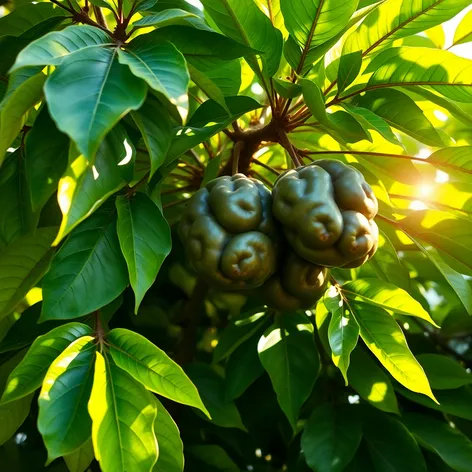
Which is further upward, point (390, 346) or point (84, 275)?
point (84, 275)

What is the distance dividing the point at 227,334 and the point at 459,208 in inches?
22.8

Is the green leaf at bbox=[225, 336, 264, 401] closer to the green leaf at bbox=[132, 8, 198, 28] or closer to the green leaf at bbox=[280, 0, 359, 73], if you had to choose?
the green leaf at bbox=[280, 0, 359, 73]

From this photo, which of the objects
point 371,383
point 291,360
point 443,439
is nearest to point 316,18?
point 291,360

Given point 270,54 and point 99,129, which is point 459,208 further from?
point 99,129

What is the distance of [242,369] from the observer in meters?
1.69

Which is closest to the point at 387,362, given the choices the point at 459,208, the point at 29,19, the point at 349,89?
the point at 459,208

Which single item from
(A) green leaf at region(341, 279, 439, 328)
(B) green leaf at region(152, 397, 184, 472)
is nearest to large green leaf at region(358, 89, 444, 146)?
(A) green leaf at region(341, 279, 439, 328)

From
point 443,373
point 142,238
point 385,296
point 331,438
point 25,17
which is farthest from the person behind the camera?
point 443,373

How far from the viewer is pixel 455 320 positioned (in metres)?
2.28

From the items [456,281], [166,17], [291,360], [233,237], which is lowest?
[291,360]

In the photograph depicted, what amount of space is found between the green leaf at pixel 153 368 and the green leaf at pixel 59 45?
436 mm

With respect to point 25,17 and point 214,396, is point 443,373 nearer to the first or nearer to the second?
point 214,396

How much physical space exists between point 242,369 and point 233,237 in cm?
49

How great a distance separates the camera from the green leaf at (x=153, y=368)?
3.60 ft
